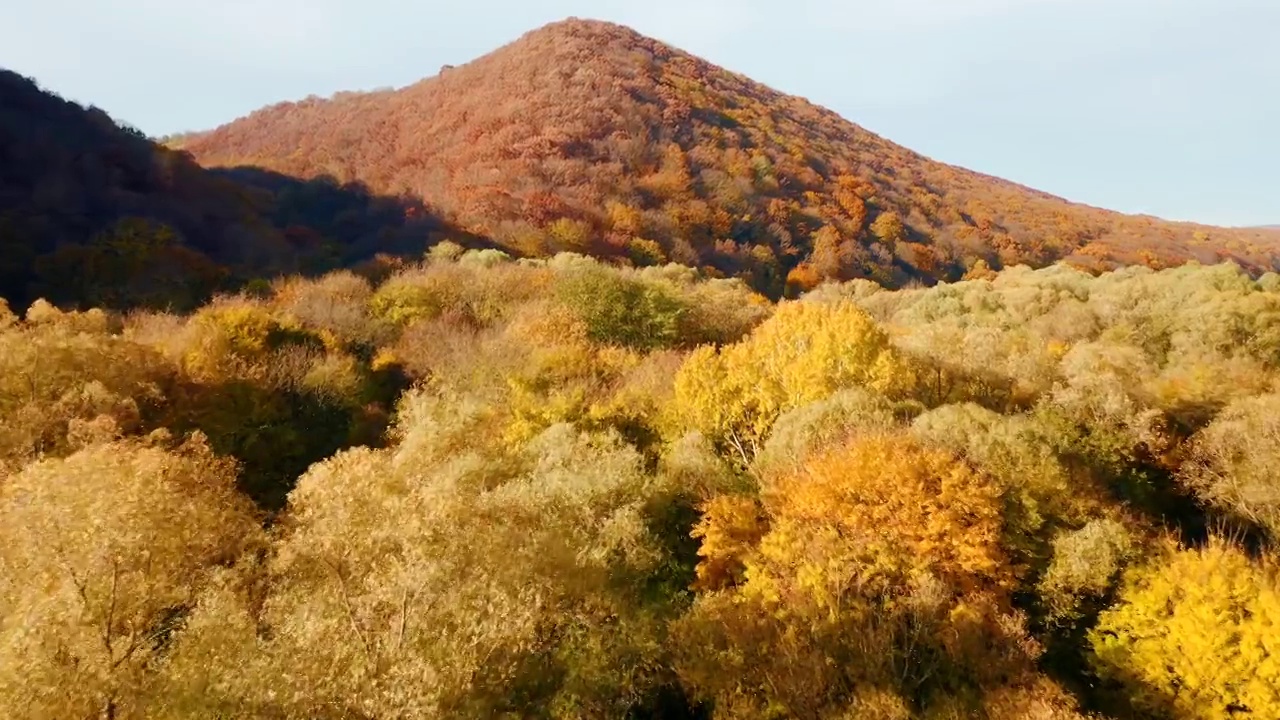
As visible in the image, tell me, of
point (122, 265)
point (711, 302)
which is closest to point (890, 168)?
point (711, 302)

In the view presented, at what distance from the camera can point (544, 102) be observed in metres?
86.1

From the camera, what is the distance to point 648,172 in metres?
82.1

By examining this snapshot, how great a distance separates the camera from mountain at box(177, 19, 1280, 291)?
74.1 m

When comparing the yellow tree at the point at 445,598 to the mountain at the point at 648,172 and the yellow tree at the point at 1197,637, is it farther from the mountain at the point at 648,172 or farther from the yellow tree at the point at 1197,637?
the mountain at the point at 648,172

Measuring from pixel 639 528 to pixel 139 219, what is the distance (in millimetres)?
49820

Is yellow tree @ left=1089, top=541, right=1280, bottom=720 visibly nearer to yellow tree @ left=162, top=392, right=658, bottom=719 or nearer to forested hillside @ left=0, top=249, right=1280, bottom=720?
forested hillside @ left=0, top=249, right=1280, bottom=720

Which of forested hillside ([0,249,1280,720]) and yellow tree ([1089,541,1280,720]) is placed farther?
yellow tree ([1089,541,1280,720])

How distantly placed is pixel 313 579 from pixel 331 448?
18.1 metres

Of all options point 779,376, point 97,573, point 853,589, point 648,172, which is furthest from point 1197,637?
point 648,172

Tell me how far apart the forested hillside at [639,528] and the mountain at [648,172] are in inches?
1340

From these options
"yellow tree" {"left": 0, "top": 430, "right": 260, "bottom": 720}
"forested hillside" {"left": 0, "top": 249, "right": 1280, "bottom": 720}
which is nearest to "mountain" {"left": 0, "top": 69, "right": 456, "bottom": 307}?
"forested hillside" {"left": 0, "top": 249, "right": 1280, "bottom": 720}

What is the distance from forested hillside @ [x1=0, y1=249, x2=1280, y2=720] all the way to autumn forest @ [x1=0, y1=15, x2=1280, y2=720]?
118 mm

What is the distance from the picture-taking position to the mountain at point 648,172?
243 ft

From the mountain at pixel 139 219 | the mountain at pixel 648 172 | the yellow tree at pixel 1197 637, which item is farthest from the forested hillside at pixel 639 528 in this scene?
the mountain at pixel 648 172
